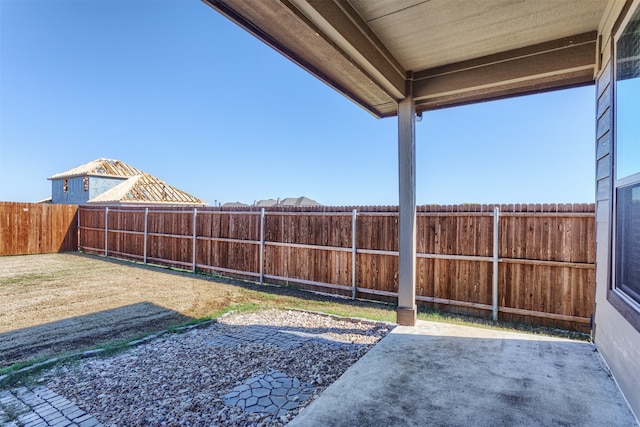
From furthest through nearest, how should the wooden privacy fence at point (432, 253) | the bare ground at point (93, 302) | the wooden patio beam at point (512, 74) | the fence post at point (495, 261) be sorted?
the fence post at point (495, 261)
the wooden privacy fence at point (432, 253)
the bare ground at point (93, 302)
the wooden patio beam at point (512, 74)

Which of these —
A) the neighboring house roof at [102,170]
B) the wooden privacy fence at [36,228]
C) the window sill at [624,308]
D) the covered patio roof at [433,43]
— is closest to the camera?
the window sill at [624,308]

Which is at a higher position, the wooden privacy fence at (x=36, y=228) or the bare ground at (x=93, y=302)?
the wooden privacy fence at (x=36, y=228)

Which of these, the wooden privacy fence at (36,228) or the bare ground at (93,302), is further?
the wooden privacy fence at (36,228)

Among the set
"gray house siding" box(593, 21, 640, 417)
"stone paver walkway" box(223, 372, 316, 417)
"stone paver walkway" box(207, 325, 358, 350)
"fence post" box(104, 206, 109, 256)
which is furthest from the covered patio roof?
"fence post" box(104, 206, 109, 256)

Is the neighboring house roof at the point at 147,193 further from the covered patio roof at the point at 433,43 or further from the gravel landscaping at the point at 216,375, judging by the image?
the covered patio roof at the point at 433,43

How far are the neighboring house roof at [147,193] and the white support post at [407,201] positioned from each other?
17409 mm

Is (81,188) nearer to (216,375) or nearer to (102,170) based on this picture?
(102,170)

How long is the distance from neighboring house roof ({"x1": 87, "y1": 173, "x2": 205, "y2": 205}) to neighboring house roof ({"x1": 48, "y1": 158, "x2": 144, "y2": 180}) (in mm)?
1523

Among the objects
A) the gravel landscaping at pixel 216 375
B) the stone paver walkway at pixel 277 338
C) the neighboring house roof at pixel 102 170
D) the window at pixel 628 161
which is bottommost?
the stone paver walkway at pixel 277 338

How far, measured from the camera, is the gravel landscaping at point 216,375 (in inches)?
90.4

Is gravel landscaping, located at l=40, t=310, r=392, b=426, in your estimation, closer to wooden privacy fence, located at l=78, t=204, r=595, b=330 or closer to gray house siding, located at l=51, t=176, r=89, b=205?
wooden privacy fence, located at l=78, t=204, r=595, b=330

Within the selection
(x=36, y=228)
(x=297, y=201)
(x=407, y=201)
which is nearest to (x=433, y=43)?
(x=407, y=201)

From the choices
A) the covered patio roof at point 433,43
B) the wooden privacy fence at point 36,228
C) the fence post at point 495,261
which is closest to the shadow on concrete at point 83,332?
the covered patio roof at point 433,43

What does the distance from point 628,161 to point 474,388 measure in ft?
6.44
